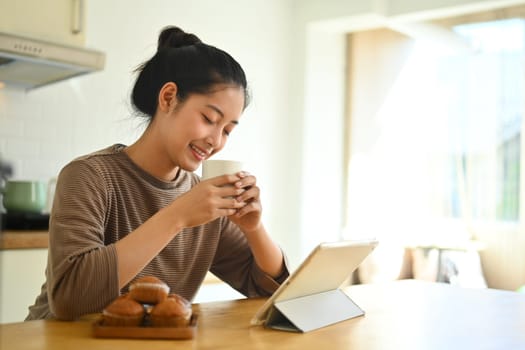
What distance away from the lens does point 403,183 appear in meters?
4.48

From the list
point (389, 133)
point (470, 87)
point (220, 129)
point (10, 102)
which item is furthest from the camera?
point (389, 133)

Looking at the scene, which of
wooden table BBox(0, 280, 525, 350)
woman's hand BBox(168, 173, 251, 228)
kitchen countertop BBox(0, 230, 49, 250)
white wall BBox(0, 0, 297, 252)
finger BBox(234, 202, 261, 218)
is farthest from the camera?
white wall BBox(0, 0, 297, 252)

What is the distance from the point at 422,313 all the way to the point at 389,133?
329 cm

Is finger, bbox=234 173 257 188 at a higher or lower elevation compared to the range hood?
lower

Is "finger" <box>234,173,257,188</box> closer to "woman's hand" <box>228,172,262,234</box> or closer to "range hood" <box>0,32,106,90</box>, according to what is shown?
"woman's hand" <box>228,172,262,234</box>

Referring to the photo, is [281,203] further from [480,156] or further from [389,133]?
[480,156]

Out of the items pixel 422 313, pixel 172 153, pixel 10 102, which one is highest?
pixel 10 102

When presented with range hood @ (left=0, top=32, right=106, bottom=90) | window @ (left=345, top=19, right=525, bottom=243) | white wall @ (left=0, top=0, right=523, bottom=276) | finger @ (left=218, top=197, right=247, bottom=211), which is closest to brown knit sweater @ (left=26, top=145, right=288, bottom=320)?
finger @ (left=218, top=197, right=247, bottom=211)

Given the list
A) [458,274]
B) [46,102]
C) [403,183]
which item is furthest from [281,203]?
[46,102]

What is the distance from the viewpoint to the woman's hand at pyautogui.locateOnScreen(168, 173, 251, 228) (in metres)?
1.23

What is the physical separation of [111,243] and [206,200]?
1.21 feet

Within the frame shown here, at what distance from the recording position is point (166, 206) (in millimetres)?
1383

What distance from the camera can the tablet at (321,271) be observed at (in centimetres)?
113

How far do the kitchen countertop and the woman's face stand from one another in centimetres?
126
